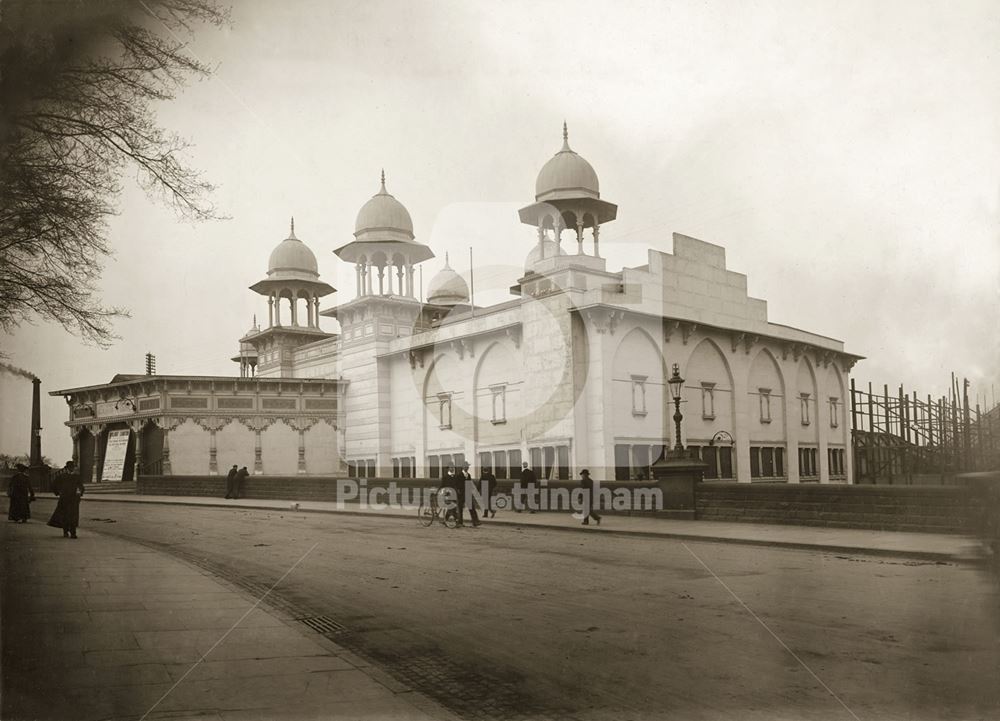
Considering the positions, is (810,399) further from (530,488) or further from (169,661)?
(169,661)

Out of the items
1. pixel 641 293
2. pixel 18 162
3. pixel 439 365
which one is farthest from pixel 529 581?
pixel 439 365

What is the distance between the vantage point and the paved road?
19.5 feet

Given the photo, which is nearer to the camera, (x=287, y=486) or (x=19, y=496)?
(x=19, y=496)

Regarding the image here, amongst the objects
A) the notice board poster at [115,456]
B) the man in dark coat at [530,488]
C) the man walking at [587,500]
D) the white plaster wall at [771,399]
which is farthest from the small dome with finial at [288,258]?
the notice board poster at [115,456]

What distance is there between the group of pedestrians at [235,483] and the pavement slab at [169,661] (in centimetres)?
2509

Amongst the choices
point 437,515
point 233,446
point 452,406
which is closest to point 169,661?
point 437,515

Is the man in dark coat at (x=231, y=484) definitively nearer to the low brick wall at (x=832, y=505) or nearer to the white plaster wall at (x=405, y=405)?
the white plaster wall at (x=405, y=405)

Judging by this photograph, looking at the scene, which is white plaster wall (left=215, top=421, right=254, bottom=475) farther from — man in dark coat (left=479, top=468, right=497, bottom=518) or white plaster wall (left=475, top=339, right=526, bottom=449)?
man in dark coat (left=479, top=468, right=497, bottom=518)

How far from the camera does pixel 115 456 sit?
43938 mm

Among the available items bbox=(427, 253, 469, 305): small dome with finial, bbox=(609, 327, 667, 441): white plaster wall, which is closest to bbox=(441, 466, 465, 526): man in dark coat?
bbox=(609, 327, 667, 441): white plaster wall

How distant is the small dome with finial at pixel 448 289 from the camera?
54.4 m

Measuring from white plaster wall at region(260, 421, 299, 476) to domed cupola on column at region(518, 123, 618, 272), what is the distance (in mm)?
16644

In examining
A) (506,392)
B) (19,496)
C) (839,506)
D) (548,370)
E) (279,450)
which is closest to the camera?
(839,506)

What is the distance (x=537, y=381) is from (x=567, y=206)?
741 cm
